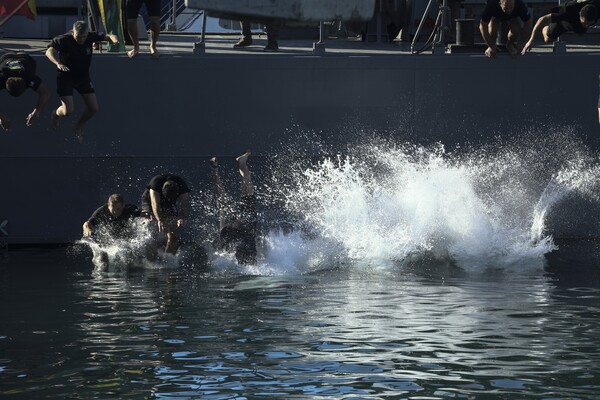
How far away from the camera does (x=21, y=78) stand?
15852 millimetres

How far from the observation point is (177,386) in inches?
384

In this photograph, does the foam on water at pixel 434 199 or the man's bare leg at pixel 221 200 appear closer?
the man's bare leg at pixel 221 200

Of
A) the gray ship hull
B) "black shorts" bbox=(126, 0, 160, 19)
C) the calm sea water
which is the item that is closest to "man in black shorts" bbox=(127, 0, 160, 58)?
"black shorts" bbox=(126, 0, 160, 19)

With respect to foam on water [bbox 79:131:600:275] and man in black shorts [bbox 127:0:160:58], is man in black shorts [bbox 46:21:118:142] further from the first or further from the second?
foam on water [bbox 79:131:600:275]

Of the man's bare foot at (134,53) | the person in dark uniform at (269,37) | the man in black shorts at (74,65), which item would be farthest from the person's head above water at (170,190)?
the person in dark uniform at (269,37)

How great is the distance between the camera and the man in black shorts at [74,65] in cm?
1602

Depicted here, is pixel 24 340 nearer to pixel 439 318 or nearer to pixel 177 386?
Answer: pixel 177 386

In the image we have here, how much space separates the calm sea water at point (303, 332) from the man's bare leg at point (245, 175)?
131 centimetres

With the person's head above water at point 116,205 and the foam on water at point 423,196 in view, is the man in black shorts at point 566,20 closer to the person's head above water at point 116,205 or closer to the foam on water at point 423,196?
the foam on water at point 423,196

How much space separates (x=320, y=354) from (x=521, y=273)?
4.71m

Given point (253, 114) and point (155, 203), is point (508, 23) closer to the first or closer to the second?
point (253, 114)

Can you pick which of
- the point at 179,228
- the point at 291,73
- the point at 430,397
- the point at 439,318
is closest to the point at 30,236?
the point at 179,228

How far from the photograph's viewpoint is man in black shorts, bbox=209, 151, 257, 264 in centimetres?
1554

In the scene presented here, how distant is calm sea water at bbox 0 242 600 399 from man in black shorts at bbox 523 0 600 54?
3132 mm
